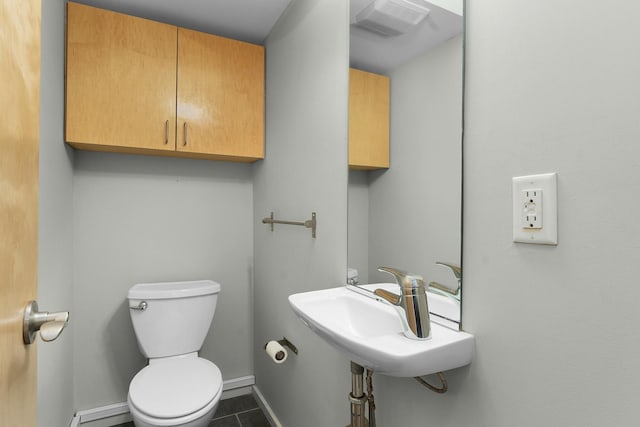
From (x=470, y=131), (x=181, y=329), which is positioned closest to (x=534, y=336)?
(x=470, y=131)


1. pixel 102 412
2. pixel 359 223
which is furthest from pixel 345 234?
pixel 102 412

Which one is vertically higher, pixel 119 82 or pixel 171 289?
pixel 119 82

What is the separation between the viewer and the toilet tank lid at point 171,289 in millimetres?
1763

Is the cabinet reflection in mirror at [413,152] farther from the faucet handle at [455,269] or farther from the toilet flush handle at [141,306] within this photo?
the toilet flush handle at [141,306]

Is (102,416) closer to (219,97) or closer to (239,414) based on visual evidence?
(239,414)

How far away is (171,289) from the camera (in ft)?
6.10

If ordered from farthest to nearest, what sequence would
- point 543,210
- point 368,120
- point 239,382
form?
1. point 239,382
2. point 368,120
3. point 543,210

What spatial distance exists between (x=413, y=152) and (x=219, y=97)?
1373mm

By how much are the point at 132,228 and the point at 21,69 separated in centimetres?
161

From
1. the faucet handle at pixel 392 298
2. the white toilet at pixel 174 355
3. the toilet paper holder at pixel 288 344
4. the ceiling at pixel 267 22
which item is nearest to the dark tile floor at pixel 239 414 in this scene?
the white toilet at pixel 174 355

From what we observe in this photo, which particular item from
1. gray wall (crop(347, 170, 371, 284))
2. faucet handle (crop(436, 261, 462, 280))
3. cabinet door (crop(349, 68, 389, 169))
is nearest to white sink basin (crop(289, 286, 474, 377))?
faucet handle (crop(436, 261, 462, 280))

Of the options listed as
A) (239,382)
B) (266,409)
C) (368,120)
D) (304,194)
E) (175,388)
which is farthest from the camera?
(239,382)

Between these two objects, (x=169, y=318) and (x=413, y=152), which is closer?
(x=413, y=152)

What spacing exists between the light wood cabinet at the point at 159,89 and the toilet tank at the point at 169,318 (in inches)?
31.0
